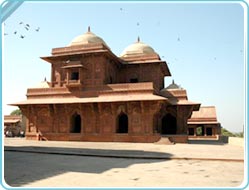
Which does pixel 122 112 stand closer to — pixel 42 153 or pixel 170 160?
pixel 42 153

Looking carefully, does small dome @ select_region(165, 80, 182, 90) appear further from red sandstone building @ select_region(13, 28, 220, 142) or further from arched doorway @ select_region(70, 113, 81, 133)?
arched doorway @ select_region(70, 113, 81, 133)

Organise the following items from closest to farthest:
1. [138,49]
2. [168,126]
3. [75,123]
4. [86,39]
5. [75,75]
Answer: [75,123] → [75,75] → [86,39] → [168,126] → [138,49]

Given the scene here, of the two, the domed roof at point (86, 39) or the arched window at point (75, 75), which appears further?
the domed roof at point (86, 39)

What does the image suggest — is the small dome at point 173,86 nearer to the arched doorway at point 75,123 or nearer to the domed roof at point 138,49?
the domed roof at point 138,49

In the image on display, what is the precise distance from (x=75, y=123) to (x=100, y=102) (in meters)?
3.82

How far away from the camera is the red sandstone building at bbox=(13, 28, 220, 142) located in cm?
1905

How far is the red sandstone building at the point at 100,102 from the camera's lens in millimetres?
19047

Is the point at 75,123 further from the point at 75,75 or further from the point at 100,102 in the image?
the point at 75,75

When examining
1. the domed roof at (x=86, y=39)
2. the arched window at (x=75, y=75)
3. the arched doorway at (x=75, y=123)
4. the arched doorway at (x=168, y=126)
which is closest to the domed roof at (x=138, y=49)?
the domed roof at (x=86, y=39)

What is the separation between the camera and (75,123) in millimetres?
22000

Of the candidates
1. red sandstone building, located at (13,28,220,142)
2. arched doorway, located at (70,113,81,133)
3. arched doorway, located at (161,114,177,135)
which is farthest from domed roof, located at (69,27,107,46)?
arched doorway, located at (161,114,177,135)

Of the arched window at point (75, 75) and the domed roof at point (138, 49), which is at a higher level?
the domed roof at point (138, 49)

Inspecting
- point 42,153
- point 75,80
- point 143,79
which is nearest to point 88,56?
point 75,80

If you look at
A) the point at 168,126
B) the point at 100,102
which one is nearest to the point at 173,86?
the point at 168,126
